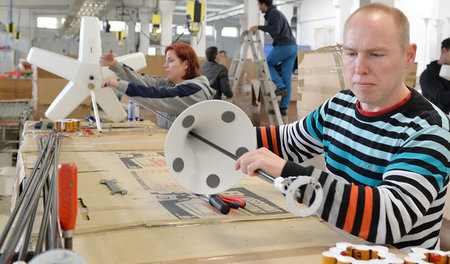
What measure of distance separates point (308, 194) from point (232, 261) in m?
0.21

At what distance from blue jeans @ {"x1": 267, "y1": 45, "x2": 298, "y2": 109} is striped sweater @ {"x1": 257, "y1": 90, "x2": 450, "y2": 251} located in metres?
3.74

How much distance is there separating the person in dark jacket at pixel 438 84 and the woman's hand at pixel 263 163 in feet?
9.18

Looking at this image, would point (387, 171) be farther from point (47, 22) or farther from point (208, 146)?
point (47, 22)

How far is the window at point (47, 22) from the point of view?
17.2 metres

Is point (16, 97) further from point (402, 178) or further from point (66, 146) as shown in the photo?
point (402, 178)

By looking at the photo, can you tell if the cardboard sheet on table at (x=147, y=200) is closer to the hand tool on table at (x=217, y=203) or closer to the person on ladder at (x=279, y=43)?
the hand tool on table at (x=217, y=203)

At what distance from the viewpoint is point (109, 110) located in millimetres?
3045

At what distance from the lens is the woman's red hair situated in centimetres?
268

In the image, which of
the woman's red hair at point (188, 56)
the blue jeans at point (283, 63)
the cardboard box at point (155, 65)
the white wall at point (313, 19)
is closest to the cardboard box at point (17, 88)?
the cardboard box at point (155, 65)

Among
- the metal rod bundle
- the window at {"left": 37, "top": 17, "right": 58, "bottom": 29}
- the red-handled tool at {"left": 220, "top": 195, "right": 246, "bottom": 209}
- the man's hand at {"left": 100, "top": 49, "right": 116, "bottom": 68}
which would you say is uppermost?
the window at {"left": 37, "top": 17, "right": 58, "bottom": 29}

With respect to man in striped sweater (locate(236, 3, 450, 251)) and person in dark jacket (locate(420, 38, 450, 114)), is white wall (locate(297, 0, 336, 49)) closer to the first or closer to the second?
person in dark jacket (locate(420, 38, 450, 114))

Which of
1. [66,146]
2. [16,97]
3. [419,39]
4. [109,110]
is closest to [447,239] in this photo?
[66,146]

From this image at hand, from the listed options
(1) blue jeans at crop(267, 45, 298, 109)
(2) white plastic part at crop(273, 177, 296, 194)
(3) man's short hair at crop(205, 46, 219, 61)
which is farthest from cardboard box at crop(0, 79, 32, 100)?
(2) white plastic part at crop(273, 177, 296, 194)

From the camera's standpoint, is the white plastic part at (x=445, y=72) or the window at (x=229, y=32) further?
the window at (x=229, y=32)
